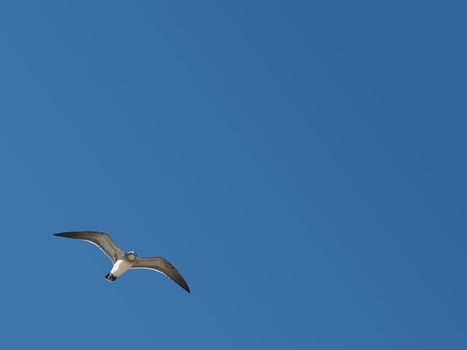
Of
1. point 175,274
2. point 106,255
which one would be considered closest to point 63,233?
Result: point 106,255

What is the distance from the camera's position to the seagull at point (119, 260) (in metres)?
41.9

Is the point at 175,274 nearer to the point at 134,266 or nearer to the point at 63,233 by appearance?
the point at 134,266

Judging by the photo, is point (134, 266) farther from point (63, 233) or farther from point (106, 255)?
point (63, 233)

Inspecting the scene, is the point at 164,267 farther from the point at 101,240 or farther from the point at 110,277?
the point at 101,240

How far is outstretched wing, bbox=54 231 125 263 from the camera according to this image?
4288 cm

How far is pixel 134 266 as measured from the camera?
43.6m

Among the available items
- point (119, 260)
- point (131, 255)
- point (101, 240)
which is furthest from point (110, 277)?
point (101, 240)

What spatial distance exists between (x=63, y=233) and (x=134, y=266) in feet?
20.4

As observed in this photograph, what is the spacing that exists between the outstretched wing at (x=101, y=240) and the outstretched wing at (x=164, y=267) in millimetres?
2240

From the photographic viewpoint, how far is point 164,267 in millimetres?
45250

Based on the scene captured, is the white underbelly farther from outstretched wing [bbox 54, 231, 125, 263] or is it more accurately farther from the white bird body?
outstretched wing [bbox 54, 231, 125, 263]

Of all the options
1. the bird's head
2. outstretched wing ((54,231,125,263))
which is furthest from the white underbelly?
outstretched wing ((54,231,125,263))

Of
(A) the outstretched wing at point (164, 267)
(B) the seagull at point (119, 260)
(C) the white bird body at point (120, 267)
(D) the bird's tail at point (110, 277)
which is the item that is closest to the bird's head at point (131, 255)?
(B) the seagull at point (119, 260)

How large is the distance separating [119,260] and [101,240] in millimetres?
2282
